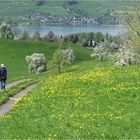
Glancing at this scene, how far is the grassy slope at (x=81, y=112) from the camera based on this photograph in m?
19.5

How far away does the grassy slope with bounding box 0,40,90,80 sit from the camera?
12431 cm

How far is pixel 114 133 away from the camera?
739 inches

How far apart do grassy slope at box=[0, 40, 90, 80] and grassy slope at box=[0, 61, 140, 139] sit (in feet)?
284

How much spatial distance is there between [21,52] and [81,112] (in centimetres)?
11995

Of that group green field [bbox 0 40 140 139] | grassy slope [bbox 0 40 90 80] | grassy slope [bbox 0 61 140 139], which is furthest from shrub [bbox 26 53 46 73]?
grassy slope [bbox 0 61 140 139]

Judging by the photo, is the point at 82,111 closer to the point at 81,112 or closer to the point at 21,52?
the point at 81,112

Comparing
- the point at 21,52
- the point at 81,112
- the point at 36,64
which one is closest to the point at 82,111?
the point at 81,112

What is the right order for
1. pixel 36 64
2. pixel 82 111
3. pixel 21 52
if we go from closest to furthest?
1. pixel 82 111
2. pixel 36 64
3. pixel 21 52

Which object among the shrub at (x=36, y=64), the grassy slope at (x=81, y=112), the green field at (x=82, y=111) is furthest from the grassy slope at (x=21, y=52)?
the grassy slope at (x=81, y=112)

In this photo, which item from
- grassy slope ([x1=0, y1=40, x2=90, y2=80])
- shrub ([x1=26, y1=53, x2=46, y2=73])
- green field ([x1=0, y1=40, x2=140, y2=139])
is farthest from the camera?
grassy slope ([x1=0, y1=40, x2=90, y2=80])

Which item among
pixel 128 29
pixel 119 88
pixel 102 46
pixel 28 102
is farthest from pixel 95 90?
pixel 102 46

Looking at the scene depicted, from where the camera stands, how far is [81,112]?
76.4 feet

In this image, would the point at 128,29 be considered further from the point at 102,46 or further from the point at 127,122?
the point at 102,46

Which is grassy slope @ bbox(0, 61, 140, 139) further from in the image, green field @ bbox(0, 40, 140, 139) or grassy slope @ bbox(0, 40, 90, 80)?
grassy slope @ bbox(0, 40, 90, 80)
